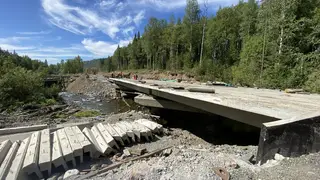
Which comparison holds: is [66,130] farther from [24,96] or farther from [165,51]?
[165,51]

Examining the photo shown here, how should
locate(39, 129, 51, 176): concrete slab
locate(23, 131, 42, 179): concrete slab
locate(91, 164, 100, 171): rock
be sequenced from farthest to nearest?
locate(91, 164, 100, 171): rock
locate(39, 129, 51, 176): concrete slab
locate(23, 131, 42, 179): concrete slab

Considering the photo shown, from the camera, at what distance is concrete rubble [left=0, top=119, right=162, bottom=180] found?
112 inches

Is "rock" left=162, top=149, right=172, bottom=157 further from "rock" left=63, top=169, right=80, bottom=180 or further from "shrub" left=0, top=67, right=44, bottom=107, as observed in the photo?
"shrub" left=0, top=67, right=44, bottom=107

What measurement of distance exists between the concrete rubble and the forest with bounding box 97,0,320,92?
8437 millimetres

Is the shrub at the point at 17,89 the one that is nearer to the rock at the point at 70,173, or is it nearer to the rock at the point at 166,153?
the rock at the point at 70,173

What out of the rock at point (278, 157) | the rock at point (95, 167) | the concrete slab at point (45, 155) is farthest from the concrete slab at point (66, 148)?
the rock at point (278, 157)

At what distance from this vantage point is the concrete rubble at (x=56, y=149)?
9.37 feet

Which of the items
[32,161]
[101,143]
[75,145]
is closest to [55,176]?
[32,161]

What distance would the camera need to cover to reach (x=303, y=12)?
38.8 feet

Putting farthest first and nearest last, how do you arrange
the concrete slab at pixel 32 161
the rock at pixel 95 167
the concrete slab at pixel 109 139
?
the concrete slab at pixel 109 139 < the rock at pixel 95 167 < the concrete slab at pixel 32 161

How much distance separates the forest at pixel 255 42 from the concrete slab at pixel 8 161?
1022 centimetres

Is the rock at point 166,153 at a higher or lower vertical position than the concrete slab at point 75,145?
lower

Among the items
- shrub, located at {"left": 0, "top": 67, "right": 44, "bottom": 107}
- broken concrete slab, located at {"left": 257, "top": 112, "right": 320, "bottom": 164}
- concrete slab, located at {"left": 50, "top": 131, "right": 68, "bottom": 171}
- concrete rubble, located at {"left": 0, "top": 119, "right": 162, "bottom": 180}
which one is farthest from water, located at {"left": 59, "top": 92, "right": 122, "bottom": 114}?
broken concrete slab, located at {"left": 257, "top": 112, "right": 320, "bottom": 164}

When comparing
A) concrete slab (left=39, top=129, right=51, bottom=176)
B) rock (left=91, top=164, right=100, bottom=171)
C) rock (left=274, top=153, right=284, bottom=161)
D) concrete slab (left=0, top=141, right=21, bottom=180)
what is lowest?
rock (left=91, top=164, right=100, bottom=171)
